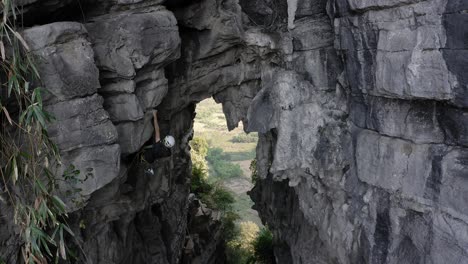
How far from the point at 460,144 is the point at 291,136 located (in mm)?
3585

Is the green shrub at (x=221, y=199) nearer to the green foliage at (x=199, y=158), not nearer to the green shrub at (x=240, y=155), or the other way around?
the green foliage at (x=199, y=158)

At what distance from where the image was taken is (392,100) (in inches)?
257

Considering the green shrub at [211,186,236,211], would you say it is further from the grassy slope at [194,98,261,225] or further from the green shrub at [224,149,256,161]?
the green shrub at [224,149,256,161]

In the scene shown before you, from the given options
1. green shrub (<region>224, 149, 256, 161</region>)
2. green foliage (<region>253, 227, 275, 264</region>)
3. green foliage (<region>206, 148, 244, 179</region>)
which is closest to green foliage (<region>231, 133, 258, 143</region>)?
green shrub (<region>224, 149, 256, 161</region>)

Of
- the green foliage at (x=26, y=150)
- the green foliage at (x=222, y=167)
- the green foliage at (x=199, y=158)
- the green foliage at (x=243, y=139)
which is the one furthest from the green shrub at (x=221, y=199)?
the green foliage at (x=243, y=139)

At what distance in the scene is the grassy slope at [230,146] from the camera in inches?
1170

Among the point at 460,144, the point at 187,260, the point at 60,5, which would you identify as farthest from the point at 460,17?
the point at 187,260

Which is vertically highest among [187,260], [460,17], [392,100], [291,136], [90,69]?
[460,17]

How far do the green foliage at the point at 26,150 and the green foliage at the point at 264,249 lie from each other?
33.3 feet

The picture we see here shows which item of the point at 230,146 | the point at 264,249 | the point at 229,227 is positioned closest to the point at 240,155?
the point at 230,146

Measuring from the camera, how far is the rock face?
577cm

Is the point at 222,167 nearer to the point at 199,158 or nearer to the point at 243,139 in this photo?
the point at 243,139

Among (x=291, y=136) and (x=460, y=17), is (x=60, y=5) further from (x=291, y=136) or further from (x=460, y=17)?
(x=460, y=17)

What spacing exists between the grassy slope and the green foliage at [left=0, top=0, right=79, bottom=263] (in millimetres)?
20915
